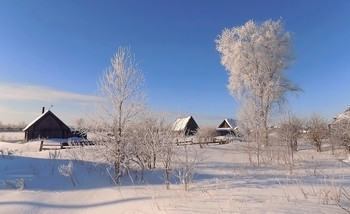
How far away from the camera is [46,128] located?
37844mm

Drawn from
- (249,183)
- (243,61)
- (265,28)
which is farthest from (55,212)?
(265,28)

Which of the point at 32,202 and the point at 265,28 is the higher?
the point at 265,28

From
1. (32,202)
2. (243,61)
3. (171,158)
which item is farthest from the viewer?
(243,61)

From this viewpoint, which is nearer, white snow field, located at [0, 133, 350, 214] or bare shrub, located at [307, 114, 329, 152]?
white snow field, located at [0, 133, 350, 214]

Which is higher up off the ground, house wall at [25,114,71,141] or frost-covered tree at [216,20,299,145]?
frost-covered tree at [216,20,299,145]

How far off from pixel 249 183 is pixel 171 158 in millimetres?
2745

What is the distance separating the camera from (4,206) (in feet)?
23.9

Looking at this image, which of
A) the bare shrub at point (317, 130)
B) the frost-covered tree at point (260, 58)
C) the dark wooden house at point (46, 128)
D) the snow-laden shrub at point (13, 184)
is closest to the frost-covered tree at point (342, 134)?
the bare shrub at point (317, 130)

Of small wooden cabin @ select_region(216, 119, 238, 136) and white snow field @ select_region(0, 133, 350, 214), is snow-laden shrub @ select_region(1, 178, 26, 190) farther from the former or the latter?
small wooden cabin @ select_region(216, 119, 238, 136)

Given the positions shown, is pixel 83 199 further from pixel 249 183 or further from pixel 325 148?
pixel 325 148

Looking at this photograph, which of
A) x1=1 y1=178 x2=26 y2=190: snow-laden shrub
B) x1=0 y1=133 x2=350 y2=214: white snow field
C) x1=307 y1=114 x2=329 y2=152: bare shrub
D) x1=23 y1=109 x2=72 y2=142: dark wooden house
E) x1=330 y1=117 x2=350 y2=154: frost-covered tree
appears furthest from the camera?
x1=23 y1=109 x2=72 y2=142: dark wooden house

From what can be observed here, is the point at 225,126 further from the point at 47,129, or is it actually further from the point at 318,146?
the point at 318,146

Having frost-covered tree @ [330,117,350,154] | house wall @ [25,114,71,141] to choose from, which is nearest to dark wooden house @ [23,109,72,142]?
house wall @ [25,114,71,141]

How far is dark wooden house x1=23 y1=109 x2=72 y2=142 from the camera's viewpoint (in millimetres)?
36781
